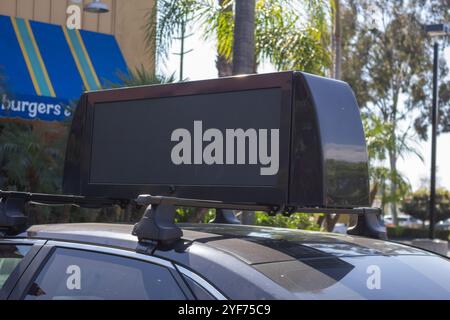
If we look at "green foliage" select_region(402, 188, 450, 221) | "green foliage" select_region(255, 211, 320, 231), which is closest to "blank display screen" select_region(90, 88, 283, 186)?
"green foliage" select_region(255, 211, 320, 231)

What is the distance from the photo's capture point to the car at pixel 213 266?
7.90 ft

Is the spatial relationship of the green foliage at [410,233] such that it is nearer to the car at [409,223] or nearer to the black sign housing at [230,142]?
the car at [409,223]

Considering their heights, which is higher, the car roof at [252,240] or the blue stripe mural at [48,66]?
the blue stripe mural at [48,66]

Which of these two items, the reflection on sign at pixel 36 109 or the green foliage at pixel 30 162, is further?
the reflection on sign at pixel 36 109

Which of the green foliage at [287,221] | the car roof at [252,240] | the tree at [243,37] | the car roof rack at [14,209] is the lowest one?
the green foliage at [287,221]

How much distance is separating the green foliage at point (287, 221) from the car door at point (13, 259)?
8.01 meters

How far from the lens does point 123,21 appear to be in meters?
15.3

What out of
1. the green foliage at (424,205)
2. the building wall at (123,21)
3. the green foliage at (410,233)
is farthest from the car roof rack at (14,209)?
the green foliage at (424,205)

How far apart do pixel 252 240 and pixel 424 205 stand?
136 feet

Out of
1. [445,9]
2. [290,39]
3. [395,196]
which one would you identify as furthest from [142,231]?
[445,9]

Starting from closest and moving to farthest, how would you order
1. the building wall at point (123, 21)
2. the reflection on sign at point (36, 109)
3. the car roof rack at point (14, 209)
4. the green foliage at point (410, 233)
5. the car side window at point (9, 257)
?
1. the car side window at point (9, 257)
2. the car roof rack at point (14, 209)
3. the reflection on sign at point (36, 109)
4. the building wall at point (123, 21)
5. the green foliage at point (410, 233)

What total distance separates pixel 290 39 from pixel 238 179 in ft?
27.4

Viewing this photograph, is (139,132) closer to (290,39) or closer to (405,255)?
(405,255)

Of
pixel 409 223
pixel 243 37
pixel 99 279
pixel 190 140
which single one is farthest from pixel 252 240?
pixel 409 223
